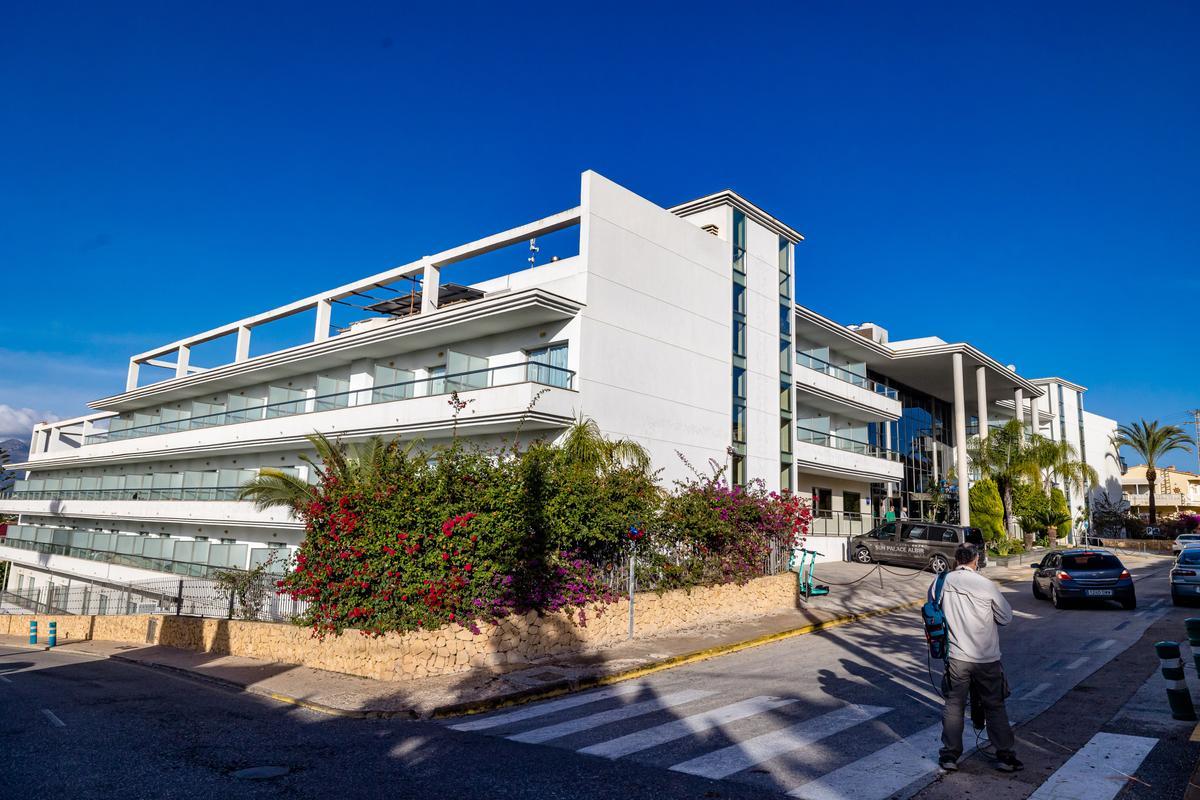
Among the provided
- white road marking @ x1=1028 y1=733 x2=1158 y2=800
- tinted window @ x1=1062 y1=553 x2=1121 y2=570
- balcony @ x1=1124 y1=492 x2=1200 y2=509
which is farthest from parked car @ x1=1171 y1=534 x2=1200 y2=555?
white road marking @ x1=1028 y1=733 x2=1158 y2=800

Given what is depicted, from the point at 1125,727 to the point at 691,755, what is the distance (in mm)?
4607

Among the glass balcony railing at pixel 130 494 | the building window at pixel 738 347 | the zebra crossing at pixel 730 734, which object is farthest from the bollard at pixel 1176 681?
the glass balcony railing at pixel 130 494

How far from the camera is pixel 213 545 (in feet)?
97.9

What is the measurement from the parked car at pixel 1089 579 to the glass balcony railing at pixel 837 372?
49.1 feet

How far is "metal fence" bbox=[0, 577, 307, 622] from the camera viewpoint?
16734 millimetres

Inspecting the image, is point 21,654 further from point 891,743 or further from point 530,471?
point 891,743

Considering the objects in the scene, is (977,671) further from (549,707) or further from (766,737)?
(549,707)

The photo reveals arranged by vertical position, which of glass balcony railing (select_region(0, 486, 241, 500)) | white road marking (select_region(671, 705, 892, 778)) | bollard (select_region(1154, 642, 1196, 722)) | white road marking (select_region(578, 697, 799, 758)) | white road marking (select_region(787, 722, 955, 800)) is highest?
glass balcony railing (select_region(0, 486, 241, 500))

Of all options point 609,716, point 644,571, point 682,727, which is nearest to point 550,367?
point 644,571

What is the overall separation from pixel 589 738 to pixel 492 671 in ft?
14.5

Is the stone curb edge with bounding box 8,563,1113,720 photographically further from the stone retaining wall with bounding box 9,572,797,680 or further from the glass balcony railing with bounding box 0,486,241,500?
the glass balcony railing with bounding box 0,486,241,500

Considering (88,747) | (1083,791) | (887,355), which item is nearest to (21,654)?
(88,747)

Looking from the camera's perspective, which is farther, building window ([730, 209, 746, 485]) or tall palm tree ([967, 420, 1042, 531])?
tall palm tree ([967, 420, 1042, 531])

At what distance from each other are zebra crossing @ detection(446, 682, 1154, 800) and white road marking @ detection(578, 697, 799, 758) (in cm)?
1
